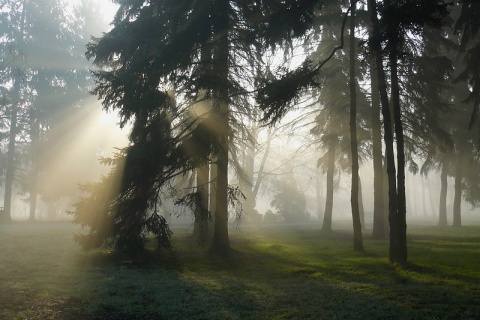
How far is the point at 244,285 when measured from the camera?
10180 millimetres

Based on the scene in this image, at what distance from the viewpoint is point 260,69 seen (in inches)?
651

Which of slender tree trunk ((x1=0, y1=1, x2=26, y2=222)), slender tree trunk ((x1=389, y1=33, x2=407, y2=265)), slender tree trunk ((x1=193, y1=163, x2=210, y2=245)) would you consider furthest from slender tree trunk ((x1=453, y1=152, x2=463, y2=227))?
slender tree trunk ((x1=0, y1=1, x2=26, y2=222))

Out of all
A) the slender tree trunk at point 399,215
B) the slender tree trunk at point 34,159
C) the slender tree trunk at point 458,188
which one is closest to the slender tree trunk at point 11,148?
the slender tree trunk at point 34,159

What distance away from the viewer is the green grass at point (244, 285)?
25.2 ft

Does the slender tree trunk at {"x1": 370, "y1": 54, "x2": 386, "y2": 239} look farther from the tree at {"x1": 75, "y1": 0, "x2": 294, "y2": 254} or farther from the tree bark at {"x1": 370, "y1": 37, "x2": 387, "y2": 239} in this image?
the tree at {"x1": 75, "y1": 0, "x2": 294, "y2": 254}

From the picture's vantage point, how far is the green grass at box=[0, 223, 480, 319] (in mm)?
7695

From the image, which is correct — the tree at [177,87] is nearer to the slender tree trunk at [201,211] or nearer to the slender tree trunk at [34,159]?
the slender tree trunk at [201,211]

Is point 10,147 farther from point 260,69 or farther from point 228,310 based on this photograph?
point 228,310

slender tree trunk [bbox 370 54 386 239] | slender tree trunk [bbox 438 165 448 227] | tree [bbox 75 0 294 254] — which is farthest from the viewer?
slender tree trunk [bbox 438 165 448 227]

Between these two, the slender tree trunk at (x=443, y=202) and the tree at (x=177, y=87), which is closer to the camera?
the tree at (x=177, y=87)

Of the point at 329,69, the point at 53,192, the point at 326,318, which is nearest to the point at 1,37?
the point at 53,192

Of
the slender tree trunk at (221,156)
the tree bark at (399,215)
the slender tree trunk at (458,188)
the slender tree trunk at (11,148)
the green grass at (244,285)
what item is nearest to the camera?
the green grass at (244,285)

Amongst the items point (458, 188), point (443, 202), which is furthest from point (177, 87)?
point (443, 202)

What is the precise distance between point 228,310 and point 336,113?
659 inches
